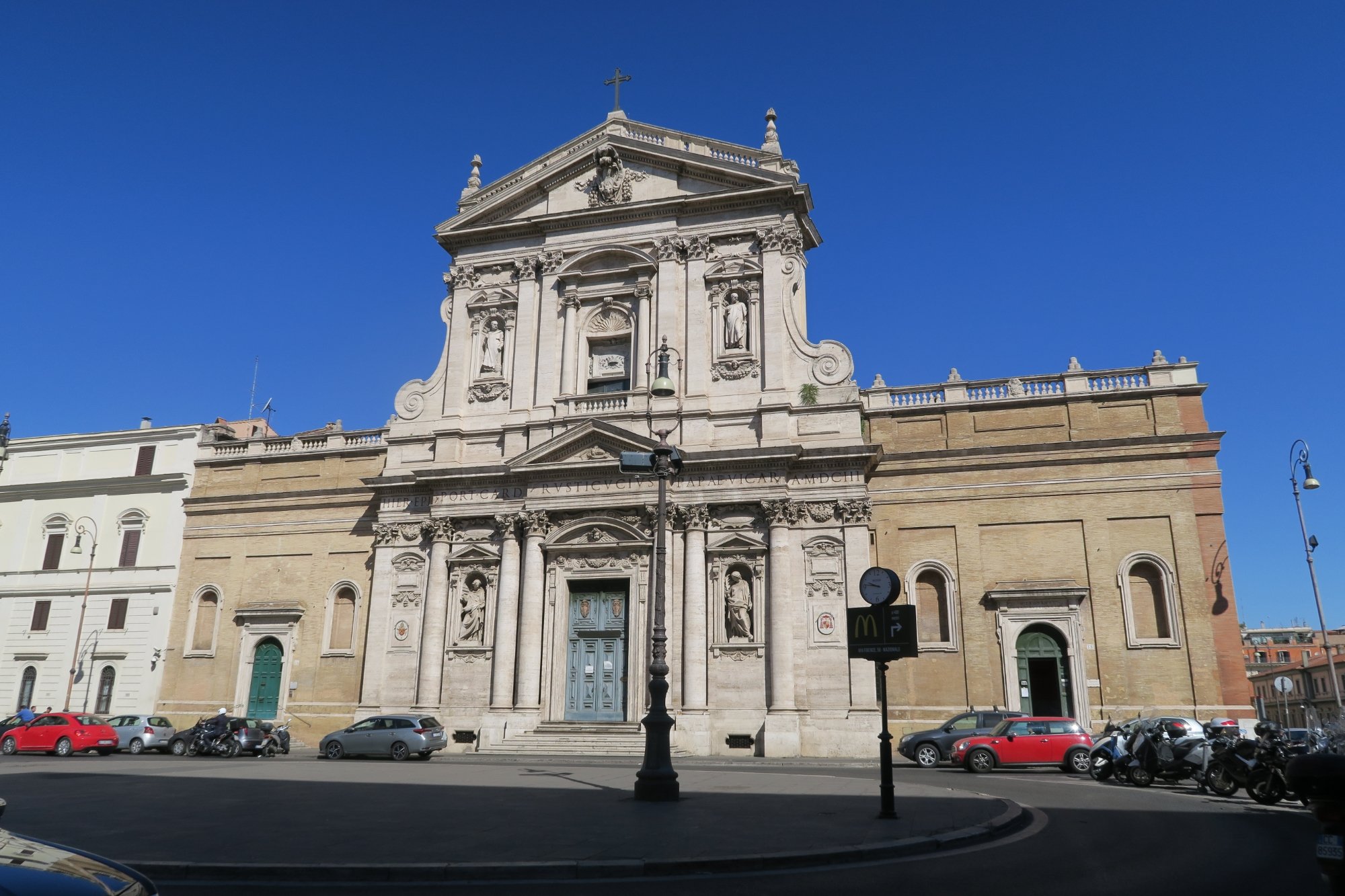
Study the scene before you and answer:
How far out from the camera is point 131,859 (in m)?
9.36

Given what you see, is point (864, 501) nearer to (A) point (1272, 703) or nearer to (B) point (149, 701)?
(B) point (149, 701)

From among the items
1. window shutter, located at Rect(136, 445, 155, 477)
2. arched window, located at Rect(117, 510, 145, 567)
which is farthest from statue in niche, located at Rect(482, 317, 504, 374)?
arched window, located at Rect(117, 510, 145, 567)

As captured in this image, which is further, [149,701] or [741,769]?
[149,701]

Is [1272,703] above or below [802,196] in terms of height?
below

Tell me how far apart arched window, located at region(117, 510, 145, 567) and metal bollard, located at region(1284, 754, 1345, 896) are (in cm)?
4207

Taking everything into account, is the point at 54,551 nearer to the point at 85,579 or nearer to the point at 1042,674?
the point at 85,579

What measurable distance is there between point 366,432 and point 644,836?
29278 mm

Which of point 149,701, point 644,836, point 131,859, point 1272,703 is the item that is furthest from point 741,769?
point 1272,703

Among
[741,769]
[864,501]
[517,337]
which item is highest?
[517,337]

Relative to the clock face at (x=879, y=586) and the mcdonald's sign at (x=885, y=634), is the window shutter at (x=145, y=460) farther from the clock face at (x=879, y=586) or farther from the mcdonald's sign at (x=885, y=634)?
the clock face at (x=879, y=586)

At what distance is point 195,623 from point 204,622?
0.32 metres

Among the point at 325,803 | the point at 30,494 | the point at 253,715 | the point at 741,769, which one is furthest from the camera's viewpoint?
the point at 30,494

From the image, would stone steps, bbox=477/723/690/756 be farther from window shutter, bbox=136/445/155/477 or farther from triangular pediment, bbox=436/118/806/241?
window shutter, bbox=136/445/155/477

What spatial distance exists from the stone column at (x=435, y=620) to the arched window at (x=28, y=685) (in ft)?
60.2
